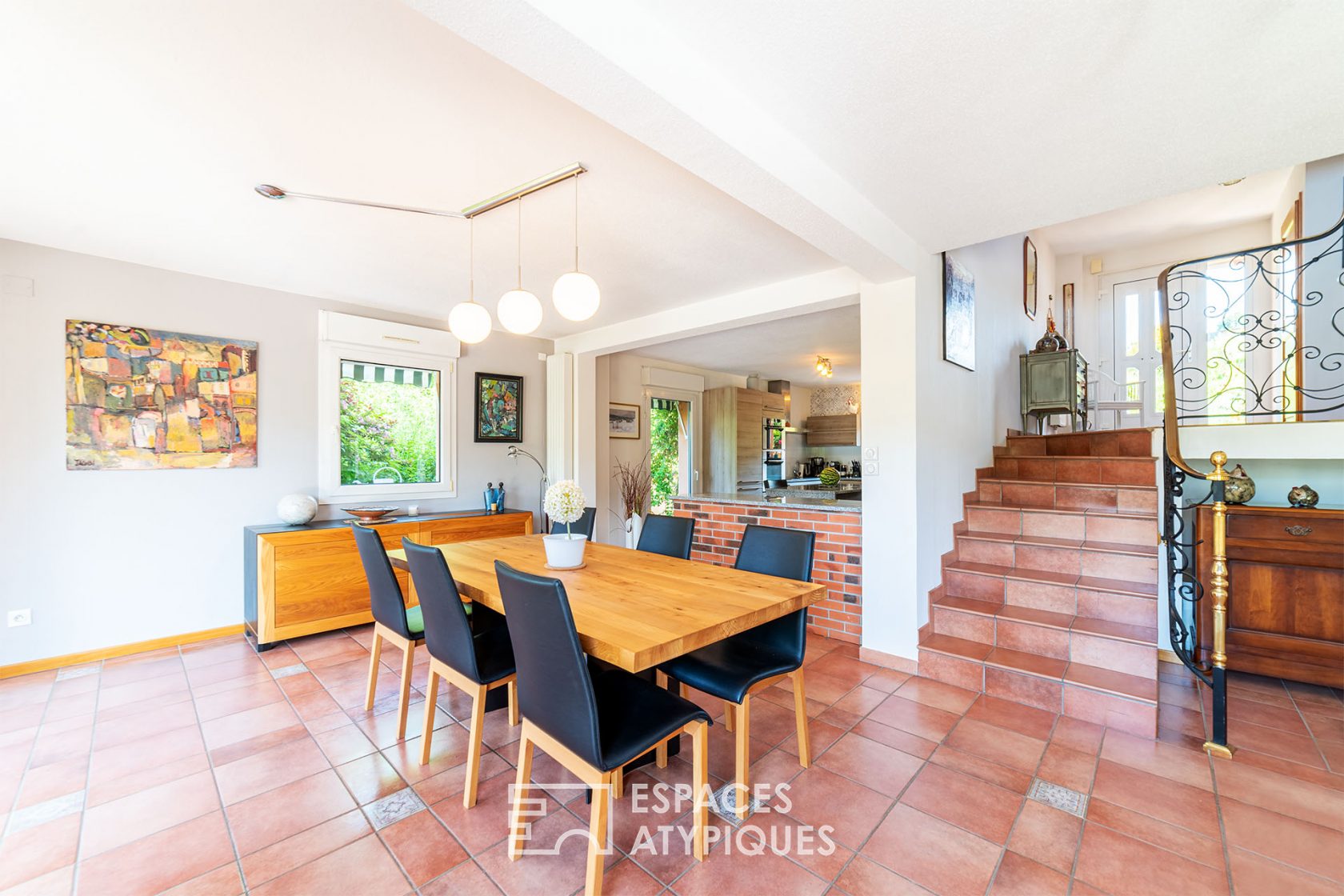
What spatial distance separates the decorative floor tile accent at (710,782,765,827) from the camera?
5.74ft

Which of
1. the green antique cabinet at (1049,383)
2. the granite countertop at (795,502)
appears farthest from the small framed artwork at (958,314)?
the green antique cabinet at (1049,383)

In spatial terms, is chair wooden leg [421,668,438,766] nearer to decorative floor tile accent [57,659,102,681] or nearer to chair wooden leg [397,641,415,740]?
chair wooden leg [397,641,415,740]

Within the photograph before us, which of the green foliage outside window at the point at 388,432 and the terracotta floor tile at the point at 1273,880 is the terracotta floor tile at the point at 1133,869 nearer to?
the terracotta floor tile at the point at 1273,880

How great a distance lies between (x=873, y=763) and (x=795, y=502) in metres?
1.96

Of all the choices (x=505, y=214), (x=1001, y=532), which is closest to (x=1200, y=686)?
(x=1001, y=532)

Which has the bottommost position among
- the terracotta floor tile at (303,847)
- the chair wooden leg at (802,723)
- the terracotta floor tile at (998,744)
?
the terracotta floor tile at (998,744)

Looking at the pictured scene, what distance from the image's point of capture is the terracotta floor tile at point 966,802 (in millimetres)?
1718

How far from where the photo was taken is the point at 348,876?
152cm

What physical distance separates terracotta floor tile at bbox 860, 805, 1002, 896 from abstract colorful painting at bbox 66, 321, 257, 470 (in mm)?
4275

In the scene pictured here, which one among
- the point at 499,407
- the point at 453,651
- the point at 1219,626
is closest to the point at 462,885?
the point at 453,651

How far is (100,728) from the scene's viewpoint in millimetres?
2365

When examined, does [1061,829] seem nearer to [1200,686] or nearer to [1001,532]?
[1200,686]

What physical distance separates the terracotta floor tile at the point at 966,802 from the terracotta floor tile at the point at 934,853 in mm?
43

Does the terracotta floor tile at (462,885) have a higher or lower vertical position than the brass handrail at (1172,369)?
lower
